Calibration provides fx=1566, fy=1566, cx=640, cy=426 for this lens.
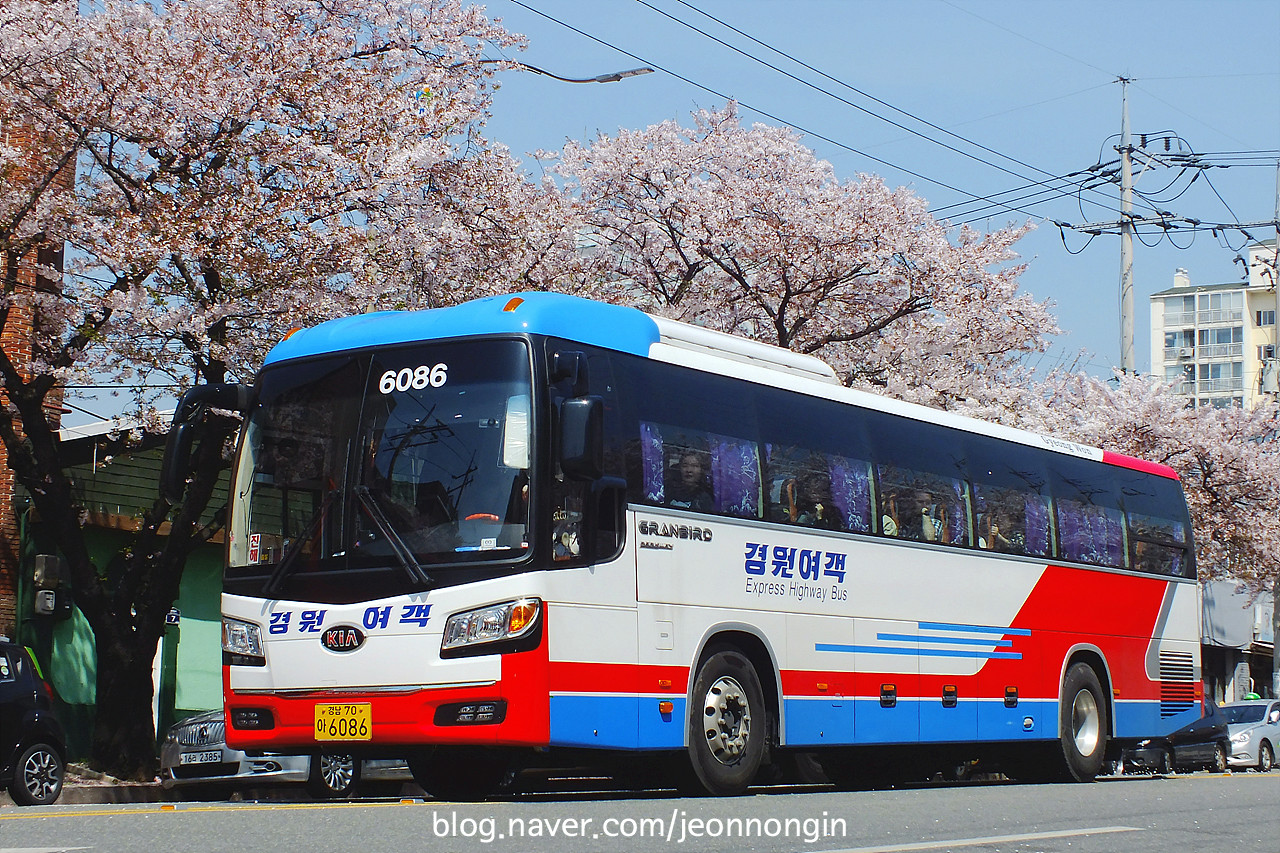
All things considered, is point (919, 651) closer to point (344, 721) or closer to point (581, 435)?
point (581, 435)

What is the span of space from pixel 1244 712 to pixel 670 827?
2525 cm

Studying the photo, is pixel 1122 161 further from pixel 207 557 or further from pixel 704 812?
pixel 704 812

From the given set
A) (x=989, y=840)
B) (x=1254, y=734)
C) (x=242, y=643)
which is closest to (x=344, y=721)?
(x=242, y=643)

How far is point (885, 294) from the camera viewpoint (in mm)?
24672

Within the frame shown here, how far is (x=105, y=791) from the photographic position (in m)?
17.3

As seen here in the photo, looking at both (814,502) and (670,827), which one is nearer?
(670,827)

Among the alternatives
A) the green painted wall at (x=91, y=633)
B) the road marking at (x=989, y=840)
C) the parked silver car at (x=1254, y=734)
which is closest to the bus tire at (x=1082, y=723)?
the road marking at (x=989, y=840)

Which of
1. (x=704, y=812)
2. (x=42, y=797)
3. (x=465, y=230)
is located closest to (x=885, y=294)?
(x=465, y=230)

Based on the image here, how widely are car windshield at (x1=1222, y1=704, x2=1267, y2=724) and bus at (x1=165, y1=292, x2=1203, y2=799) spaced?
1784 centimetres

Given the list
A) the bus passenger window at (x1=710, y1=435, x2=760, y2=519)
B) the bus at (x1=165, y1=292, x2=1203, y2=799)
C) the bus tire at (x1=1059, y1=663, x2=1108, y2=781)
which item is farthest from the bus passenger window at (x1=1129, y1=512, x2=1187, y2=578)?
the bus passenger window at (x1=710, y1=435, x2=760, y2=519)

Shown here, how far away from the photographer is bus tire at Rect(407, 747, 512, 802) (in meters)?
Answer: 12.4

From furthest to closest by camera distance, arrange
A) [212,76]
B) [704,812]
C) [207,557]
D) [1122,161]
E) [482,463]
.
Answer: [1122,161], [207,557], [212,76], [482,463], [704,812]

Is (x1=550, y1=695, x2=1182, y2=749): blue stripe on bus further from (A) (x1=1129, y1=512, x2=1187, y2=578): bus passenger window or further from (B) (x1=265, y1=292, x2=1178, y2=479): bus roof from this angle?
(B) (x1=265, y1=292, x2=1178, y2=479): bus roof

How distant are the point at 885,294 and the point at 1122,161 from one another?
56.5 ft
